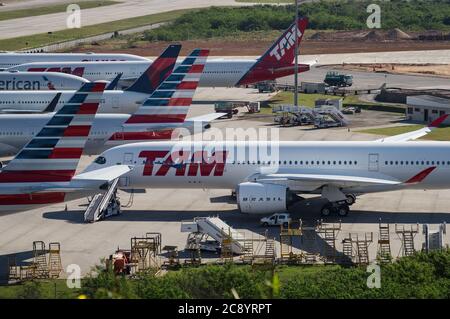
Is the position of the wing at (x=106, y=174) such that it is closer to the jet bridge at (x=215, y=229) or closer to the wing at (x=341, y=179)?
the jet bridge at (x=215, y=229)

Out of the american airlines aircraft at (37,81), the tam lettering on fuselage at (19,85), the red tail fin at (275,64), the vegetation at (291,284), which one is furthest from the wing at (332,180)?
the red tail fin at (275,64)

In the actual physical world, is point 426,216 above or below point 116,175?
below

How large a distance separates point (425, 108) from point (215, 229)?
47.4 m

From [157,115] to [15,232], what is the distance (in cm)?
1932

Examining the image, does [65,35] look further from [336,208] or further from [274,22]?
[336,208]

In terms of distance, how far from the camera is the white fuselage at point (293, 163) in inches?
2391

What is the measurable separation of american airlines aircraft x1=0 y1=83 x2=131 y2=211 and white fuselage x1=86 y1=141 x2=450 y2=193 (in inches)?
514

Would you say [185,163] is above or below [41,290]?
above

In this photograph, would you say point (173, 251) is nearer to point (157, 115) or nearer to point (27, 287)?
point (27, 287)

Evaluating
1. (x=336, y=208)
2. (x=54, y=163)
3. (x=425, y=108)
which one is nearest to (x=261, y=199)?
(x=336, y=208)

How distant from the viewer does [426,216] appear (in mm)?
60938

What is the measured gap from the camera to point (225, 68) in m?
115

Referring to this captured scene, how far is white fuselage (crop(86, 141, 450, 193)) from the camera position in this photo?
6072cm
